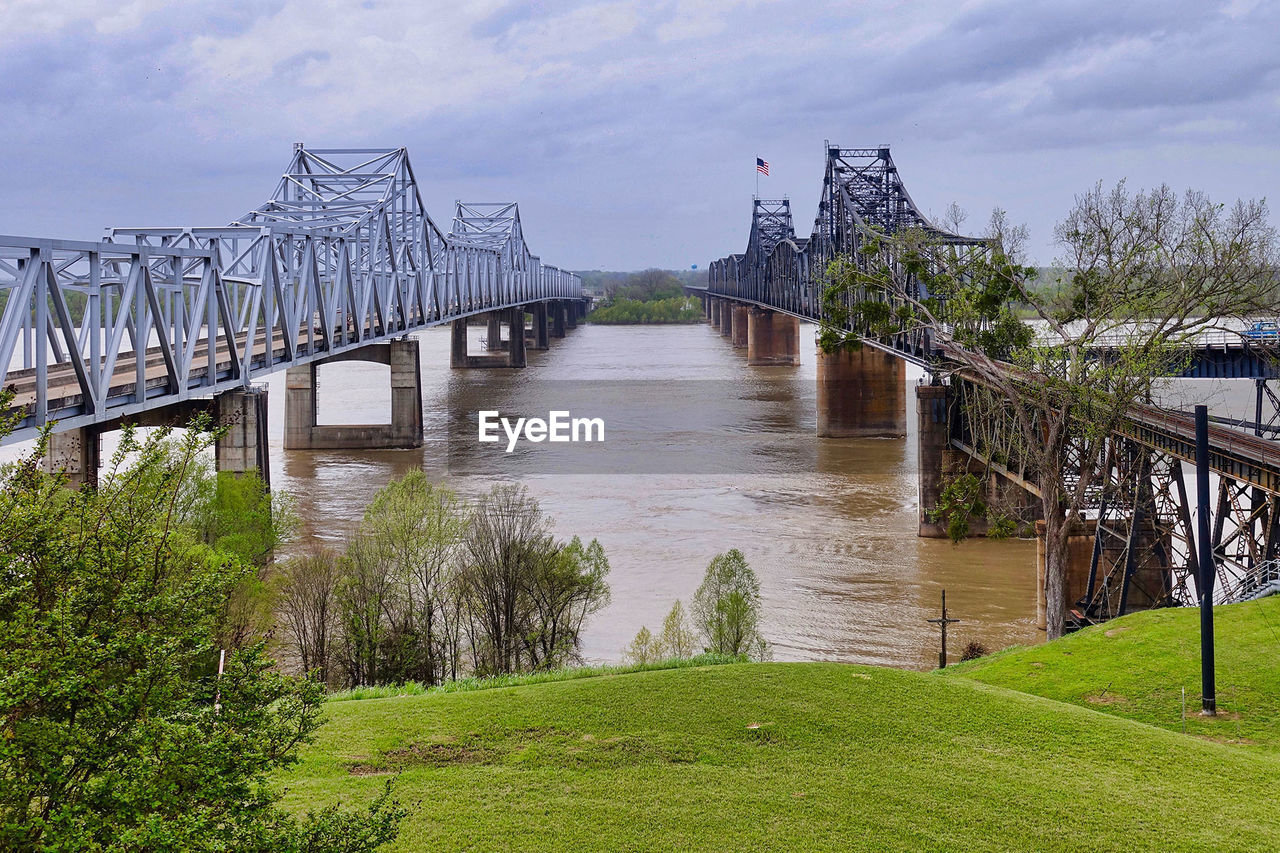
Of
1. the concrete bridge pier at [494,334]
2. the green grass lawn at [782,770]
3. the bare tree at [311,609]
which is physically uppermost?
the concrete bridge pier at [494,334]

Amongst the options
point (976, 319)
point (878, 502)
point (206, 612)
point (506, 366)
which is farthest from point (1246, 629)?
point (506, 366)

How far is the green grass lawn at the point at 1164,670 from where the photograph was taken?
16.8 m

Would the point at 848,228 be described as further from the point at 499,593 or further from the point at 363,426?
the point at 499,593

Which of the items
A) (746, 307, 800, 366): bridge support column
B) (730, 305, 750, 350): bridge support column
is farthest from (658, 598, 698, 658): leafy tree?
(730, 305, 750, 350): bridge support column

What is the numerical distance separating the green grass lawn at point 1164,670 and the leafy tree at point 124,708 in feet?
40.3

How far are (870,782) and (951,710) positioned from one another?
3.23 m

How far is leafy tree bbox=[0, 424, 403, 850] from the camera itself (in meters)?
7.80

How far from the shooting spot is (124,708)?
833 cm

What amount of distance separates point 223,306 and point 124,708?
30.2 metres

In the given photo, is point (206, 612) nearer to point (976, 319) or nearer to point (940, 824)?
point (940, 824)

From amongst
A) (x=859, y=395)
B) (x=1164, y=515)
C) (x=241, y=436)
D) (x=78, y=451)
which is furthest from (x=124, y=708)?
(x=859, y=395)

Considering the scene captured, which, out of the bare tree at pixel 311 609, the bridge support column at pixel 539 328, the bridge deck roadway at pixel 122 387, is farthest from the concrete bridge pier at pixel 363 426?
the bridge support column at pixel 539 328

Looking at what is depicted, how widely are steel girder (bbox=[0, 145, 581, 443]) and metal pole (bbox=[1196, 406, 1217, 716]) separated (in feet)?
64.0

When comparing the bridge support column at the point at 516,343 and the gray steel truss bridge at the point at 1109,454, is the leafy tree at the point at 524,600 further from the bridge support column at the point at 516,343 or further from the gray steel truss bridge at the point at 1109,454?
the bridge support column at the point at 516,343
